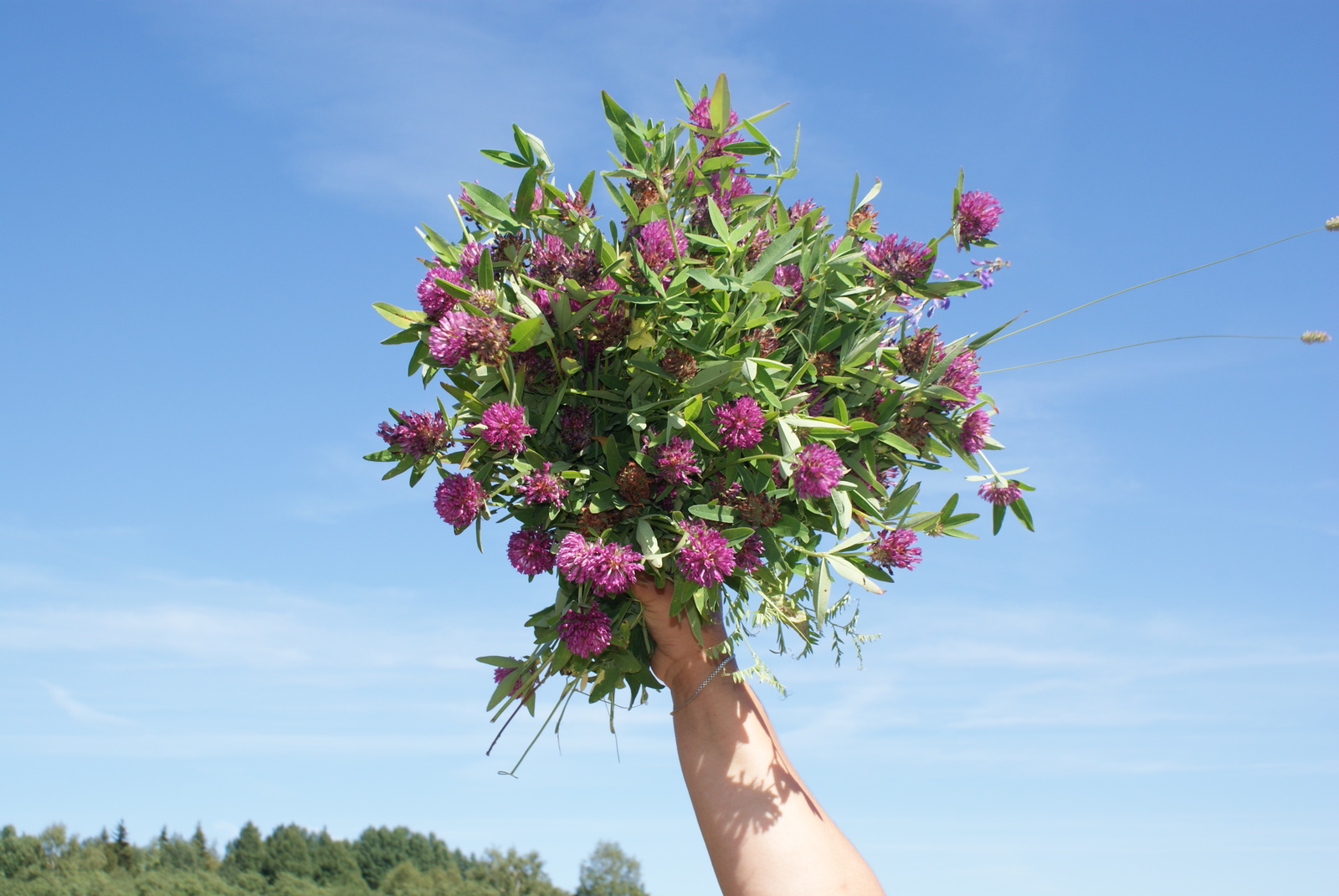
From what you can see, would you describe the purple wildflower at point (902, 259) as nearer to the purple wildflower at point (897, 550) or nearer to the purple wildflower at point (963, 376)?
the purple wildflower at point (963, 376)

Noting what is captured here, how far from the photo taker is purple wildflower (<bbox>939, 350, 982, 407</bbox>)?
2100 millimetres

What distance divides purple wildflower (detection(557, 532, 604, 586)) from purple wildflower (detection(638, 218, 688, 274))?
59 cm

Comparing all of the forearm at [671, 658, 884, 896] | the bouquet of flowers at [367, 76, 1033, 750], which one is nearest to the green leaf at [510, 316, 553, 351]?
the bouquet of flowers at [367, 76, 1033, 750]

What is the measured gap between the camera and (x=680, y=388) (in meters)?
1.92

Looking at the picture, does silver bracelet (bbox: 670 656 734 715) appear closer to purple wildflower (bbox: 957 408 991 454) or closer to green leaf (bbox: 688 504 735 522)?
green leaf (bbox: 688 504 735 522)

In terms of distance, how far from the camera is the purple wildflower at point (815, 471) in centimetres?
178

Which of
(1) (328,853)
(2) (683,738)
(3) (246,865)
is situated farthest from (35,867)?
(2) (683,738)

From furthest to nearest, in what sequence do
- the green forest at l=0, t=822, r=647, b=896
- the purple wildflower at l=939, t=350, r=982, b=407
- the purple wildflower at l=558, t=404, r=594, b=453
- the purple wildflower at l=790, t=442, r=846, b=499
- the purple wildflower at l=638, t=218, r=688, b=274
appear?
the green forest at l=0, t=822, r=647, b=896 → the purple wildflower at l=939, t=350, r=982, b=407 → the purple wildflower at l=558, t=404, r=594, b=453 → the purple wildflower at l=638, t=218, r=688, b=274 → the purple wildflower at l=790, t=442, r=846, b=499

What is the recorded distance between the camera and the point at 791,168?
7.13 ft

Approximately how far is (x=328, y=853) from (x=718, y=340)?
1638 inches

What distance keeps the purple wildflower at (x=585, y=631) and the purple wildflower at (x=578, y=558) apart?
0.17 metres

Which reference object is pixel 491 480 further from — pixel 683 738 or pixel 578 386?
pixel 683 738

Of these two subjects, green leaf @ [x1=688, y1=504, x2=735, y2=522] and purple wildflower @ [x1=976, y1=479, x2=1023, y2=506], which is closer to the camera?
green leaf @ [x1=688, y1=504, x2=735, y2=522]

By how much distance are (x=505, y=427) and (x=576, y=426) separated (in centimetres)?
23
